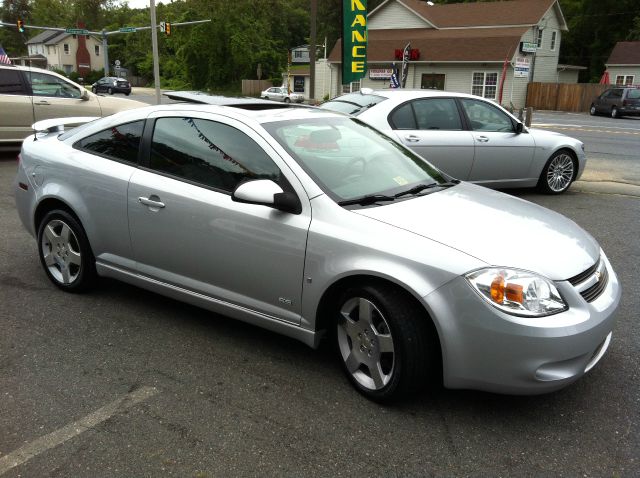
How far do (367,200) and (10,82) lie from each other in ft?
33.6

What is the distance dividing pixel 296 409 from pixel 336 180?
1.33 m

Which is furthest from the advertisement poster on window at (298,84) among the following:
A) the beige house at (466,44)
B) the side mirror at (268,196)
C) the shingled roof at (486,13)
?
the side mirror at (268,196)

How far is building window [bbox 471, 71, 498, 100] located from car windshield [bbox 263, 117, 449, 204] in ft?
122

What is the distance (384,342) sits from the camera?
307 cm

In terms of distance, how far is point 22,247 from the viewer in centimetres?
588

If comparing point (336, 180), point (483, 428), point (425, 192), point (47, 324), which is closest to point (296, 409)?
point (483, 428)

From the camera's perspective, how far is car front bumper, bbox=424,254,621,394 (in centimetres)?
276

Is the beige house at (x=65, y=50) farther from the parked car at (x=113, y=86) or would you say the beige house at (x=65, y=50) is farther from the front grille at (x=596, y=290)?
the front grille at (x=596, y=290)

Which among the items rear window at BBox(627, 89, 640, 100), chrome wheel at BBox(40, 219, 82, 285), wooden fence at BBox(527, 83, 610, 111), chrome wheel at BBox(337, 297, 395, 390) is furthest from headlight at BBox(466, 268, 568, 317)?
wooden fence at BBox(527, 83, 610, 111)

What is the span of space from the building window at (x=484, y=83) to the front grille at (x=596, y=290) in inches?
1497

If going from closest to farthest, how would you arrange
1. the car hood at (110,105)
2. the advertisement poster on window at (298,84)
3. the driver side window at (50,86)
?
the driver side window at (50,86) → the car hood at (110,105) → the advertisement poster on window at (298,84)

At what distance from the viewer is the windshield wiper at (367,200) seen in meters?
3.36

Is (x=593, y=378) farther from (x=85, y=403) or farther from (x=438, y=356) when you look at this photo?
(x=85, y=403)

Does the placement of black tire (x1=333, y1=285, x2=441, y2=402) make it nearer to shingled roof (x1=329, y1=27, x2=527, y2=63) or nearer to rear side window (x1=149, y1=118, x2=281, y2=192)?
rear side window (x1=149, y1=118, x2=281, y2=192)
